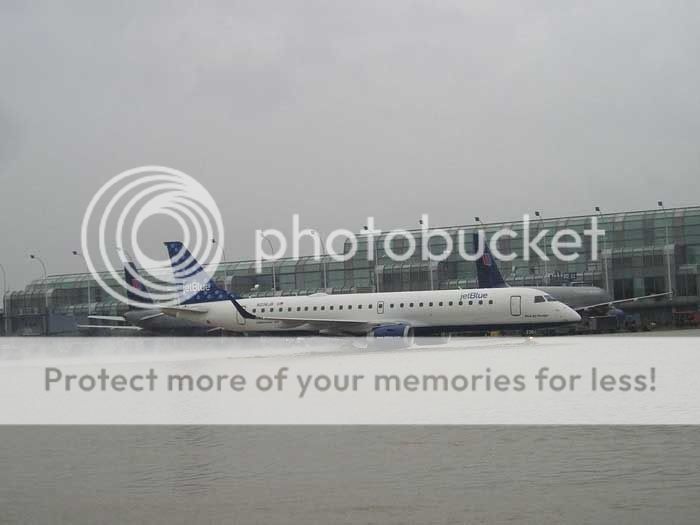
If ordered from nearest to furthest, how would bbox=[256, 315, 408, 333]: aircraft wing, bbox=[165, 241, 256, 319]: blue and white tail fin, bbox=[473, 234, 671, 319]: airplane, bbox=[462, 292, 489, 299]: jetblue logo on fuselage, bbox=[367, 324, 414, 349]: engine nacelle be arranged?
bbox=[462, 292, 489, 299]: jetblue logo on fuselage < bbox=[367, 324, 414, 349]: engine nacelle < bbox=[256, 315, 408, 333]: aircraft wing < bbox=[165, 241, 256, 319]: blue and white tail fin < bbox=[473, 234, 671, 319]: airplane

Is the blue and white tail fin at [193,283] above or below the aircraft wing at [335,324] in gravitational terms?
above

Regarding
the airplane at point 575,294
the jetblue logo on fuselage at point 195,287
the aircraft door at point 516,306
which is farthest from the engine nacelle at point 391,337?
the airplane at point 575,294

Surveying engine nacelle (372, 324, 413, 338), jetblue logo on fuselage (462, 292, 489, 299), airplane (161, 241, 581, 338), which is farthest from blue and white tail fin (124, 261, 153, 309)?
jetblue logo on fuselage (462, 292, 489, 299)

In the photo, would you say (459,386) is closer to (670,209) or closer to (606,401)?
(606,401)

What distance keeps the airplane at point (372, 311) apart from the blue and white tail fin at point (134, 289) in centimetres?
640

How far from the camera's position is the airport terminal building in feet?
295

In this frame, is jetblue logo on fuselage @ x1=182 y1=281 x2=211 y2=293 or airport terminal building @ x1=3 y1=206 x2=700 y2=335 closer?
jetblue logo on fuselage @ x1=182 y1=281 x2=211 y2=293

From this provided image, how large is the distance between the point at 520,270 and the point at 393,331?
151 feet

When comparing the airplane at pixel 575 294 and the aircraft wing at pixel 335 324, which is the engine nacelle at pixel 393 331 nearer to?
the aircraft wing at pixel 335 324

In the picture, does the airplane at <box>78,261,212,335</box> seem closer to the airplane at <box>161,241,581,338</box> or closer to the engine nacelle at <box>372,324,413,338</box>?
the airplane at <box>161,241,581,338</box>

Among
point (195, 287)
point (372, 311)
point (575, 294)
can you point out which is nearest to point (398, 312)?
point (372, 311)

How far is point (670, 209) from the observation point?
94.2 m

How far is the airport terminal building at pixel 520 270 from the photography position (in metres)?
89.8

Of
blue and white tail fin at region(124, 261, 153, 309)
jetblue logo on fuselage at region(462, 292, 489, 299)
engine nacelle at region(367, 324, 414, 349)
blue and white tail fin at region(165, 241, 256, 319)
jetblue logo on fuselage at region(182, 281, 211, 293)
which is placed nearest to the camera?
jetblue logo on fuselage at region(462, 292, 489, 299)
